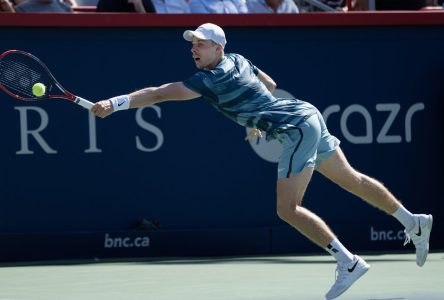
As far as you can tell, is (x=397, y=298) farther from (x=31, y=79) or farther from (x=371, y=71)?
(x=371, y=71)

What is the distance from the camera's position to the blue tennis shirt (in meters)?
7.15

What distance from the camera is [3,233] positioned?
31.7 feet

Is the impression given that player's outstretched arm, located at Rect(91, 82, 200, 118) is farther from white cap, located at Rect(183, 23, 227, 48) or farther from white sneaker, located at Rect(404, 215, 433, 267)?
white sneaker, located at Rect(404, 215, 433, 267)

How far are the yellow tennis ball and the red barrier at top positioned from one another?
223 cm

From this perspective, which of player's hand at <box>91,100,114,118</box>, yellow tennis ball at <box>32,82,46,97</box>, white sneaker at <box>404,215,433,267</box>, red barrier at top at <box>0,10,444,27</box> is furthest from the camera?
red barrier at top at <box>0,10,444,27</box>

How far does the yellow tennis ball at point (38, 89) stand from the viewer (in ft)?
Result: 24.6

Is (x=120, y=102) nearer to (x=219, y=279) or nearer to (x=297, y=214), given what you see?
(x=297, y=214)

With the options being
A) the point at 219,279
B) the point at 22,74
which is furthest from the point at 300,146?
the point at 22,74

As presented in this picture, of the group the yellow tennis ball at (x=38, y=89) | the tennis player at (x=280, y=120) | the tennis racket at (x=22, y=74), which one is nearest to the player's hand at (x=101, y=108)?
the tennis player at (x=280, y=120)

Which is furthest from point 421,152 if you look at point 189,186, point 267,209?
point 189,186

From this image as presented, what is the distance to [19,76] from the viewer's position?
26.0ft

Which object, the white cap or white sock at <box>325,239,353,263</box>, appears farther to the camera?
the white cap

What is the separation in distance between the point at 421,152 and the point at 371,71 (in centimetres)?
91

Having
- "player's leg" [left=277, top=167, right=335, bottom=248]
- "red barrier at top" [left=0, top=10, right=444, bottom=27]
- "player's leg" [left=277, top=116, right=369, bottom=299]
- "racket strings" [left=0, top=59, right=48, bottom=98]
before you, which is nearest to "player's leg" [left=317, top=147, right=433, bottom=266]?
"player's leg" [left=277, top=116, right=369, bottom=299]
